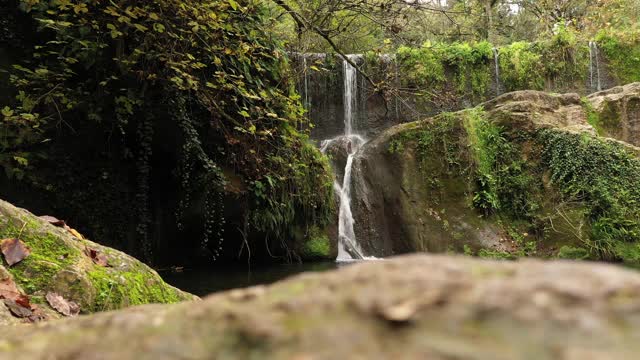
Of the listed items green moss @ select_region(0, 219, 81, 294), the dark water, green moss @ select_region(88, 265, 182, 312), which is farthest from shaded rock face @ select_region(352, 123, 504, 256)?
green moss @ select_region(0, 219, 81, 294)

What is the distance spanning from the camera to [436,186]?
12.0m

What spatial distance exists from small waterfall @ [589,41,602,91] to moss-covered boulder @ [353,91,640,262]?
4838 mm

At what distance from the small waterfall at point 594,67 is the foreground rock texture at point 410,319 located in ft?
64.0

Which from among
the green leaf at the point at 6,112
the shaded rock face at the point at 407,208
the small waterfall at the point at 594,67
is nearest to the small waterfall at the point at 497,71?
the small waterfall at the point at 594,67

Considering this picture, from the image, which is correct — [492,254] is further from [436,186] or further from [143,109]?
[143,109]

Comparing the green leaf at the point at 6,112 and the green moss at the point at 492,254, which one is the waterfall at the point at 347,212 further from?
the green leaf at the point at 6,112

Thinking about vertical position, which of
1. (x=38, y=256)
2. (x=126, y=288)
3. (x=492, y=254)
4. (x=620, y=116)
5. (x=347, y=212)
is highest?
(x=620, y=116)

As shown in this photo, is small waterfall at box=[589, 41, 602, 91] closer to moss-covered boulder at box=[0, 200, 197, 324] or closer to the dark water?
the dark water

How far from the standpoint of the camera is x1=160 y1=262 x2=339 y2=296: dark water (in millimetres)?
7527

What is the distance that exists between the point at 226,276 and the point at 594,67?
52.4 ft

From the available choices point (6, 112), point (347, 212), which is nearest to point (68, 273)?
point (6, 112)

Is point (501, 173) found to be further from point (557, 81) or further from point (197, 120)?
point (197, 120)

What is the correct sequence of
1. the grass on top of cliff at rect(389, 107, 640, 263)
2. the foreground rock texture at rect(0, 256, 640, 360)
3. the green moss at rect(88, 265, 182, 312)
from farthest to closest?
the grass on top of cliff at rect(389, 107, 640, 263) < the green moss at rect(88, 265, 182, 312) < the foreground rock texture at rect(0, 256, 640, 360)

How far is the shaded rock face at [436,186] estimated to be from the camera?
11.3 m
